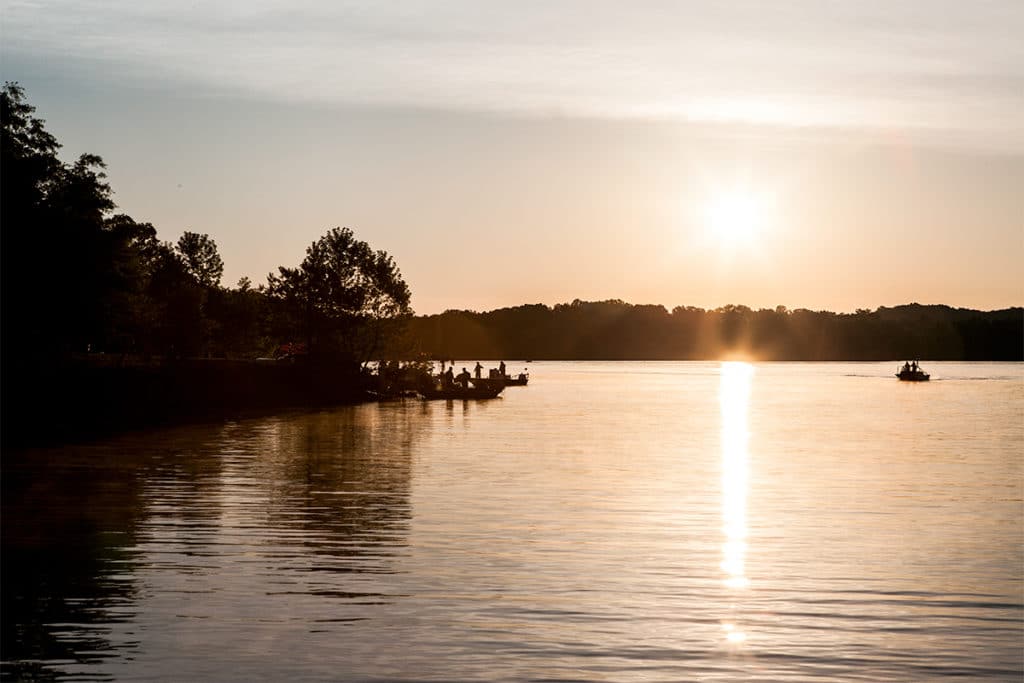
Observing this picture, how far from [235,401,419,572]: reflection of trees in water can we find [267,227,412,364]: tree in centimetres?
4768

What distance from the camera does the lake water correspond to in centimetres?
1755

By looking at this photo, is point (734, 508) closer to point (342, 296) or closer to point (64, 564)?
point (64, 564)

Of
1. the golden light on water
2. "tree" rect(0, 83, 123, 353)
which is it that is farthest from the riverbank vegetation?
the golden light on water

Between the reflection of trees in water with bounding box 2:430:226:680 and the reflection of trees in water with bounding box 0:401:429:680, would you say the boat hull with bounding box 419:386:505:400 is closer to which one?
the reflection of trees in water with bounding box 0:401:429:680

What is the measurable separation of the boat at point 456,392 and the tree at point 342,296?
7.14 meters

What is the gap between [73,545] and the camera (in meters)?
27.3

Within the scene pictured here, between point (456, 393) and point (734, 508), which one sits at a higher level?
point (456, 393)

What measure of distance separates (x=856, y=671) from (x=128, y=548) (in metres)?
16.3

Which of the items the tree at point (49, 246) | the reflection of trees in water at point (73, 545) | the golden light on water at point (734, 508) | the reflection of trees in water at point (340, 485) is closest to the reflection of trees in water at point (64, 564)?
the reflection of trees in water at point (73, 545)

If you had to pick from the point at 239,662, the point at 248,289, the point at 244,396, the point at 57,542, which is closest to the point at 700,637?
the point at 239,662

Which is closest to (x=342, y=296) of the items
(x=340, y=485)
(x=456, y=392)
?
(x=456, y=392)

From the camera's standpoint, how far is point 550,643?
60.5ft

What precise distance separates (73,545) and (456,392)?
106m

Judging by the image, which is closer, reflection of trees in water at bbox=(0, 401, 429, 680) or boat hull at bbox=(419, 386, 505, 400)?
reflection of trees in water at bbox=(0, 401, 429, 680)
